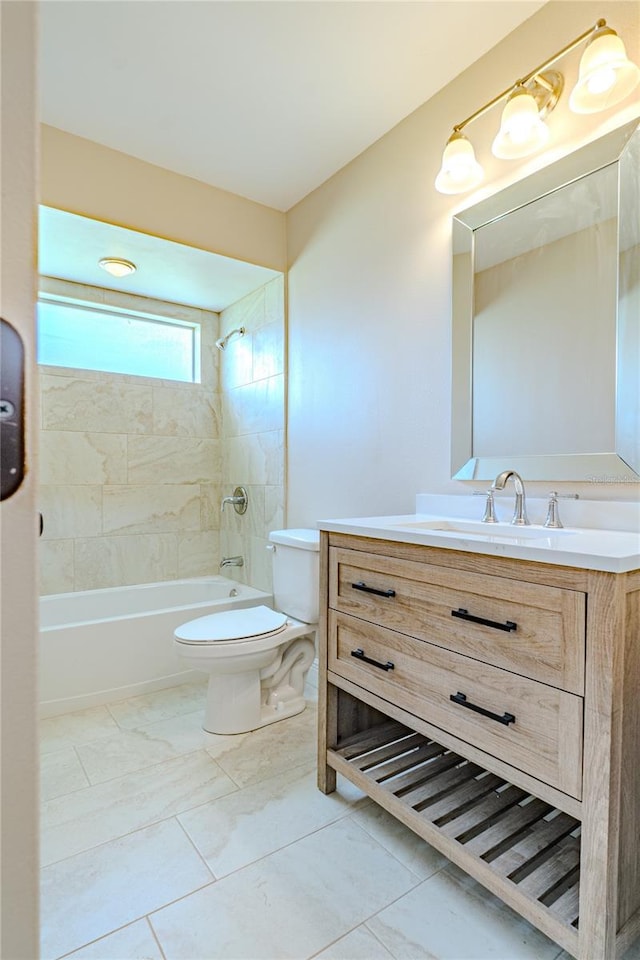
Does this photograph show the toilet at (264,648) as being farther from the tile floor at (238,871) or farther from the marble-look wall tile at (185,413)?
the marble-look wall tile at (185,413)

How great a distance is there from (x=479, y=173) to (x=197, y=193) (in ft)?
4.85

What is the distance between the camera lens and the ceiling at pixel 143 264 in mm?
2340

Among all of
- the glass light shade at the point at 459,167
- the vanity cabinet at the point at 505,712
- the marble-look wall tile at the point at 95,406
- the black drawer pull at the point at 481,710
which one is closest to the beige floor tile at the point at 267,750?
the vanity cabinet at the point at 505,712

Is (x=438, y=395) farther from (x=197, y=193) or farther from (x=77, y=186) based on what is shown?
(x=77, y=186)

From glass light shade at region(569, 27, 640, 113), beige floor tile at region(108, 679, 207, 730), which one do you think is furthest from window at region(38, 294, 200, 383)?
glass light shade at region(569, 27, 640, 113)

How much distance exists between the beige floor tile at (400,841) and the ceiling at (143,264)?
2.55 m

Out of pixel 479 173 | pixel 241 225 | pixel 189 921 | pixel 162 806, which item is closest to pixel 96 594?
pixel 162 806

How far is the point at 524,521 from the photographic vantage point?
1544 mm

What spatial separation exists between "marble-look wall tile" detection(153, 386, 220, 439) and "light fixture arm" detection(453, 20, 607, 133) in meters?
2.21

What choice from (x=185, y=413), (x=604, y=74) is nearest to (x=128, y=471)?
(x=185, y=413)

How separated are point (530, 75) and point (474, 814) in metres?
2.16

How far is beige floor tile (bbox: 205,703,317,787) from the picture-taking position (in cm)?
177

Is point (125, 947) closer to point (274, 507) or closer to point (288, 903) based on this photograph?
point (288, 903)

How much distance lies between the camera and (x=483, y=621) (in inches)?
45.2
